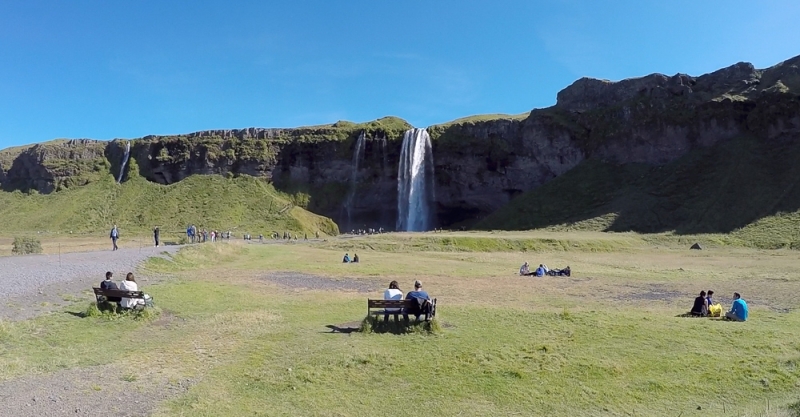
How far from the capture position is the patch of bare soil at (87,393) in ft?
27.2

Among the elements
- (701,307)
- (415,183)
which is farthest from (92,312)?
(415,183)

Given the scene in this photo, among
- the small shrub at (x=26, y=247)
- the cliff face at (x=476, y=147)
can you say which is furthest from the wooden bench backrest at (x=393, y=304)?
the cliff face at (x=476, y=147)

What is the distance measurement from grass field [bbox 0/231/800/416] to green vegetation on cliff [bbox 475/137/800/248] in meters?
46.1

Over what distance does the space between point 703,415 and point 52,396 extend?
10.5 m

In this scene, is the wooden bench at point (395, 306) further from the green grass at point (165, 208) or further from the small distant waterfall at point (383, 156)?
the small distant waterfall at point (383, 156)

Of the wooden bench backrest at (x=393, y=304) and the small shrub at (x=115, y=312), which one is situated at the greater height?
the wooden bench backrest at (x=393, y=304)

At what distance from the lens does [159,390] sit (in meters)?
9.40

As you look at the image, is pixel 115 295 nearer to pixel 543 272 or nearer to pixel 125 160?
pixel 543 272

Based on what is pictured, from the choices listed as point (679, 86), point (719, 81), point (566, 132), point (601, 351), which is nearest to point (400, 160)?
point (566, 132)

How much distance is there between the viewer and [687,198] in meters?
70.8

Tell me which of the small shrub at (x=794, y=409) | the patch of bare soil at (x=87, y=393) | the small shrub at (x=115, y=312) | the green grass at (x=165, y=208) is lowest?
the patch of bare soil at (x=87, y=393)

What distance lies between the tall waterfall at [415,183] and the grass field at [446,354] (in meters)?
63.9

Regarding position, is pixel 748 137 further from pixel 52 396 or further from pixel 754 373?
pixel 52 396

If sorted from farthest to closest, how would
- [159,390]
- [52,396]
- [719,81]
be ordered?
[719,81] < [159,390] < [52,396]
